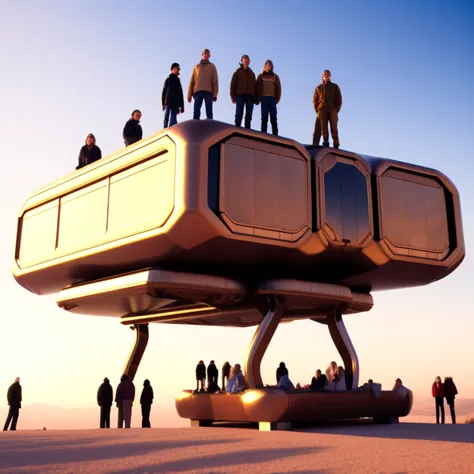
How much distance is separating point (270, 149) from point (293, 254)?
10.5 ft

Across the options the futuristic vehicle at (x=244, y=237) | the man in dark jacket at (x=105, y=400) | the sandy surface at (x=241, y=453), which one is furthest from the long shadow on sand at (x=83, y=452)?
the man in dark jacket at (x=105, y=400)

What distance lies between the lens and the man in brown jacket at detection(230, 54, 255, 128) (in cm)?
2053

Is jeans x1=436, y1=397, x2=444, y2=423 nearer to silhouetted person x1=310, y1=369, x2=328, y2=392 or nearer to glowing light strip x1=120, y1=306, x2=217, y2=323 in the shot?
silhouetted person x1=310, y1=369, x2=328, y2=392

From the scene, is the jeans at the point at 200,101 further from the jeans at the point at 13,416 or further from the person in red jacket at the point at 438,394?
the person in red jacket at the point at 438,394

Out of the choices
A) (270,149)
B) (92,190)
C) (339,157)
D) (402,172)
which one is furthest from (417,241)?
(92,190)

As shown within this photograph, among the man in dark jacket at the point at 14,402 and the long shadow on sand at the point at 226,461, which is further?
the man in dark jacket at the point at 14,402

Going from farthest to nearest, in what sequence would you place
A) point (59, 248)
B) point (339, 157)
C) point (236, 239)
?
point (59, 248)
point (339, 157)
point (236, 239)

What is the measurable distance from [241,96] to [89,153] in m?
6.01

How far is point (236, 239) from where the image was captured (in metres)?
17.5

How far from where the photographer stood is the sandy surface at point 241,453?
30.3 ft

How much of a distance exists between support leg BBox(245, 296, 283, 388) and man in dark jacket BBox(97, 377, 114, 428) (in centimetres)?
497

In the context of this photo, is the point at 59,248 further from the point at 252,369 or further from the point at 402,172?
the point at 402,172

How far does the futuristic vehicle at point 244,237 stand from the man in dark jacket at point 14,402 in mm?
3451

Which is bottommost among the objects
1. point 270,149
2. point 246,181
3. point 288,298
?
point 288,298
